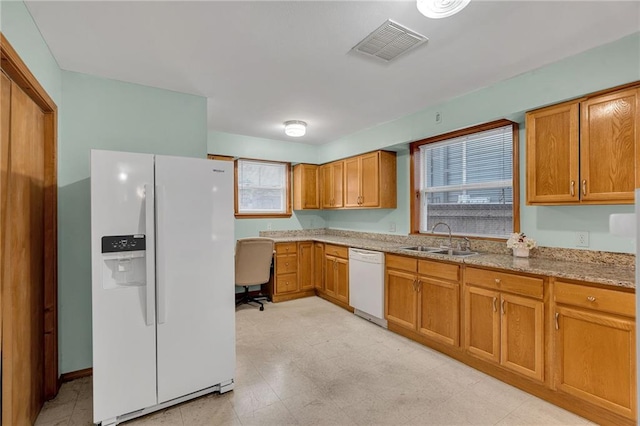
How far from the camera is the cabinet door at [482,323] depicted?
98.2 inches

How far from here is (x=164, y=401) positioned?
6.93ft

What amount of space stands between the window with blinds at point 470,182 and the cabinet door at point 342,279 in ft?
3.85

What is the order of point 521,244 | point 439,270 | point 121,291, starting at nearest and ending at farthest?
point 121,291
point 521,244
point 439,270

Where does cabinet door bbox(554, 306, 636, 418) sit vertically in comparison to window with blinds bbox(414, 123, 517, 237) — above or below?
below

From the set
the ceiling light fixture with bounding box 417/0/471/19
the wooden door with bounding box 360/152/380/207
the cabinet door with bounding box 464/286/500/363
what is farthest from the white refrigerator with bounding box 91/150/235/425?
the wooden door with bounding box 360/152/380/207

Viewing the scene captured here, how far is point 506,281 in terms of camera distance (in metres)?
2.43

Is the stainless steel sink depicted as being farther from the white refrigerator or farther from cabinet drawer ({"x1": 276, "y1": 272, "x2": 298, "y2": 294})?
the white refrigerator

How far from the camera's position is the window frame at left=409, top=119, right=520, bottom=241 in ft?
9.80

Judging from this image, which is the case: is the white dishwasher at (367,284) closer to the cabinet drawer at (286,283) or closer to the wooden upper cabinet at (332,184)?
the cabinet drawer at (286,283)

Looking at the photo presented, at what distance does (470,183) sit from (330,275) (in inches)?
90.6

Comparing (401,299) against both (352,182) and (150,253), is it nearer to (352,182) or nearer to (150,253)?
(352,182)

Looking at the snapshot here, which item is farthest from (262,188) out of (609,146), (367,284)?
(609,146)

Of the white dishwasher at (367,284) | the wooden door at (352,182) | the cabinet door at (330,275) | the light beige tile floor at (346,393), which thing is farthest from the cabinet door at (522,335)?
the wooden door at (352,182)

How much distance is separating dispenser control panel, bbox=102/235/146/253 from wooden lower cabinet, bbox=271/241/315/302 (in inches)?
104
